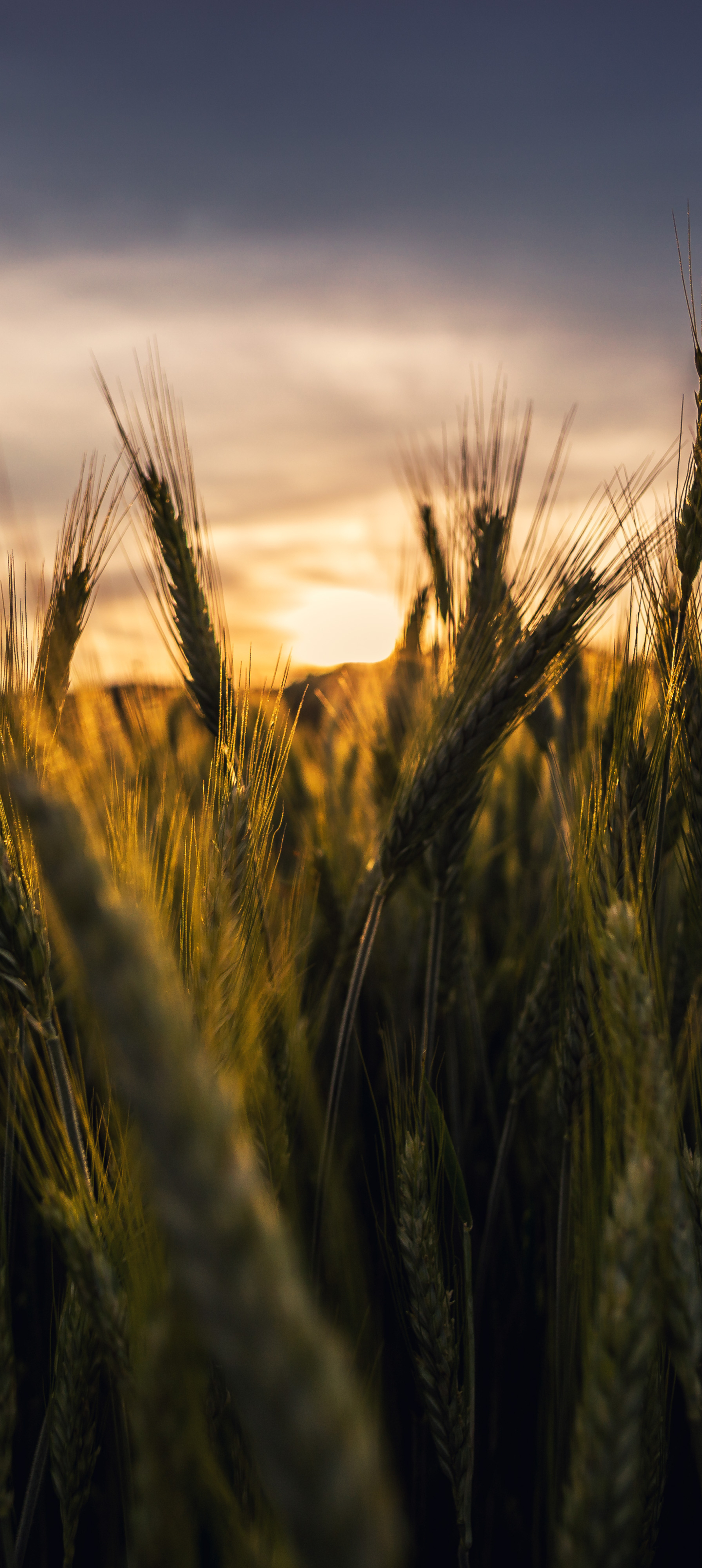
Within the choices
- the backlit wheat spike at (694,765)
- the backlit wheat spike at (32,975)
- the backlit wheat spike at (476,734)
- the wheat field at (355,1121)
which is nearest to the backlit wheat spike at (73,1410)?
the wheat field at (355,1121)

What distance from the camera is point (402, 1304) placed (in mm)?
1111

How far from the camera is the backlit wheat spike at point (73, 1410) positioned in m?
0.87

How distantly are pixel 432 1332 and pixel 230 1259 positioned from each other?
2.31 feet

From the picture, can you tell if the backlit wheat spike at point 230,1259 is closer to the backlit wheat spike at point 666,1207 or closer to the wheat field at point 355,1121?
the wheat field at point 355,1121

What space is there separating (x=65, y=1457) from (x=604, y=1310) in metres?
0.73

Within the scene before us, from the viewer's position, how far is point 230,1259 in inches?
15.3

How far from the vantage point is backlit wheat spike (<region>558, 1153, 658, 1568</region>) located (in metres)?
0.54

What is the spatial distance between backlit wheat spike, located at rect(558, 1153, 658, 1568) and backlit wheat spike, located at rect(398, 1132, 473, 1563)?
343 millimetres

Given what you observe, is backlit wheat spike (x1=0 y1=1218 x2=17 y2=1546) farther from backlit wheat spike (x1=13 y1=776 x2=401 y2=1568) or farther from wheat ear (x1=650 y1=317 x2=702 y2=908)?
wheat ear (x1=650 y1=317 x2=702 y2=908)

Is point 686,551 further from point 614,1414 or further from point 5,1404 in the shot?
point 5,1404

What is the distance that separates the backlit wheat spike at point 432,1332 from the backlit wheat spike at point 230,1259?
0.57 meters

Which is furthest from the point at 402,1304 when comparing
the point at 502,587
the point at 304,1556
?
the point at 502,587

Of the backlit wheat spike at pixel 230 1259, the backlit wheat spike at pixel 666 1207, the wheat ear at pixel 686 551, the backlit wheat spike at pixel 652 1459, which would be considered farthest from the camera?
the wheat ear at pixel 686 551

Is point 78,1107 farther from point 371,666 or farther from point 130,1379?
point 371,666
